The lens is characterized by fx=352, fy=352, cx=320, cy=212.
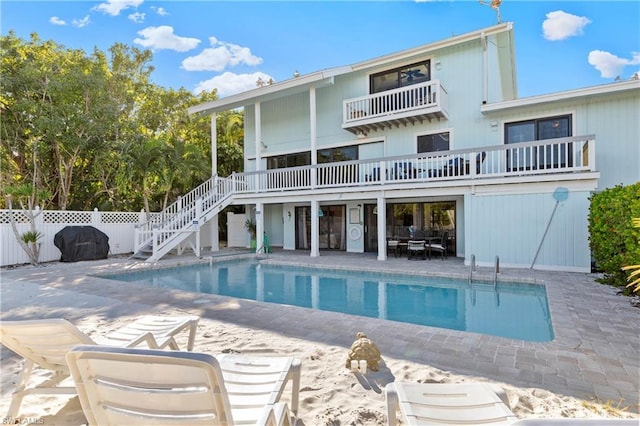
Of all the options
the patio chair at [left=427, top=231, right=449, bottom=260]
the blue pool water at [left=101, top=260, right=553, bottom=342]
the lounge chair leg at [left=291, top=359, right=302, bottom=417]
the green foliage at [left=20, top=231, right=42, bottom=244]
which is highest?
the green foliage at [left=20, top=231, right=42, bottom=244]

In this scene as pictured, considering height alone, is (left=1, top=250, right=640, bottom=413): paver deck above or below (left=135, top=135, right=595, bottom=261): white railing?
below

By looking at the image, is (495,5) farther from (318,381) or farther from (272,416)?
(272,416)

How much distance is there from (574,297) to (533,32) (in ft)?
37.5

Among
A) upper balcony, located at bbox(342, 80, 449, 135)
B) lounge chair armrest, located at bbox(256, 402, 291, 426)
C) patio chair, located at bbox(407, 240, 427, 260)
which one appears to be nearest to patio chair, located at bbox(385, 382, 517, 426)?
lounge chair armrest, located at bbox(256, 402, 291, 426)

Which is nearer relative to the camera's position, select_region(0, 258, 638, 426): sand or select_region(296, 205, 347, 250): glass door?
select_region(0, 258, 638, 426): sand

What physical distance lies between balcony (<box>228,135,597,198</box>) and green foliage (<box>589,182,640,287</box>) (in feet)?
5.53

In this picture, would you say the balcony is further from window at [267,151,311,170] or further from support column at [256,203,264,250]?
window at [267,151,311,170]

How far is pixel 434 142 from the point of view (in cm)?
1322

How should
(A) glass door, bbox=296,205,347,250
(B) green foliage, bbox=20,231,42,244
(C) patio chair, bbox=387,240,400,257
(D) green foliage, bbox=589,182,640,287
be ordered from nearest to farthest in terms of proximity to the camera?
(D) green foliage, bbox=589,182,640,287 → (B) green foliage, bbox=20,231,42,244 → (C) patio chair, bbox=387,240,400,257 → (A) glass door, bbox=296,205,347,250

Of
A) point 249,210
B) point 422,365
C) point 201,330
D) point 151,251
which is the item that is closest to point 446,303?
point 422,365

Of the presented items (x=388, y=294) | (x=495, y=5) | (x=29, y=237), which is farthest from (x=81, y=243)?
(x=495, y=5)

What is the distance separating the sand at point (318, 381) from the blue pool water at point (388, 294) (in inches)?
95.7

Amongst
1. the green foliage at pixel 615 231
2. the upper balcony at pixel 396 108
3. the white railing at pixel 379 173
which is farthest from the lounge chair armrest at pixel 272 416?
the upper balcony at pixel 396 108

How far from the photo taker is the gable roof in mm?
11949
